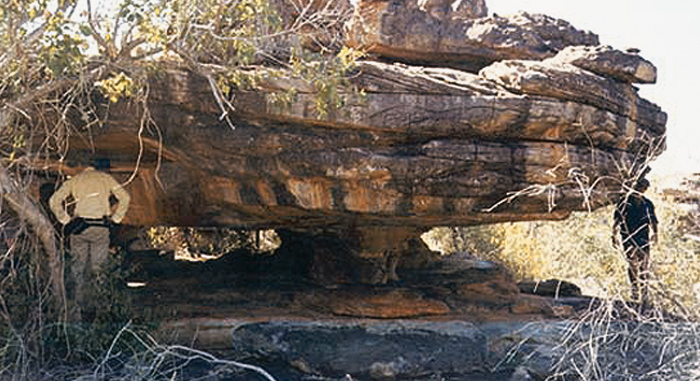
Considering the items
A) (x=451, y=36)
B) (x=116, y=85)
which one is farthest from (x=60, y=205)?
(x=451, y=36)

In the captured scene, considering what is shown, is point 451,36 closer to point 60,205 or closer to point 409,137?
point 409,137

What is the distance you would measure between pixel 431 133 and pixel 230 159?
2.35m

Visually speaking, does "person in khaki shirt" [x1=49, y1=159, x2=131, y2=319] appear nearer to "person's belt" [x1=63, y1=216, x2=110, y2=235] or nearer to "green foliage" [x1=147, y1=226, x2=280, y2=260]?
"person's belt" [x1=63, y1=216, x2=110, y2=235]

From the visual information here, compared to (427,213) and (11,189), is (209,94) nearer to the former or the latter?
(11,189)

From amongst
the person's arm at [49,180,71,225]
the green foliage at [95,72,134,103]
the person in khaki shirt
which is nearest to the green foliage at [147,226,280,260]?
the person in khaki shirt

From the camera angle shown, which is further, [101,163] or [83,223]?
[101,163]

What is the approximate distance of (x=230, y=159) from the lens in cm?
788

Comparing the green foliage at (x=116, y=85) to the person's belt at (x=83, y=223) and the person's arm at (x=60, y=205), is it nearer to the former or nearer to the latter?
the person's arm at (x=60, y=205)

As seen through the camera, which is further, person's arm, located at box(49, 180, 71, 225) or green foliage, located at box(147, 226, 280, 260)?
green foliage, located at box(147, 226, 280, 260)

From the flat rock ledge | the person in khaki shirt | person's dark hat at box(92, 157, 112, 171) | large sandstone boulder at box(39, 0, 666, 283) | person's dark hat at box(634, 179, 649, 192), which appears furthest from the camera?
person's dark hat at box(634, 179, 649, 192)

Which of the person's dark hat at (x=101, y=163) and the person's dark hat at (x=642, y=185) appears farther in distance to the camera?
the person's dark hat at (x=642, y=185)

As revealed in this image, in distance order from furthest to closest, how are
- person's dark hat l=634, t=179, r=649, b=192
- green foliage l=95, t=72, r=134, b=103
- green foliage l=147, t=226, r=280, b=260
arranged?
green foliage l=147, t=226, r=280, b=260 → person's dark hat l=634, t=179, r=649, b=192 → green foliage l=95, t=72, r=134, b=103

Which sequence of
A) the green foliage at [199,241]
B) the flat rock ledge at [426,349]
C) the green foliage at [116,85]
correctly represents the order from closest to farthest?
the green foliage at [116,85]
the flat rock ledge at [426,349]
the green foliage at [199,241]

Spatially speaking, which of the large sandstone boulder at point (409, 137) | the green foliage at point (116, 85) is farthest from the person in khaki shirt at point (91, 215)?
the green foliage at point (116, 85)
